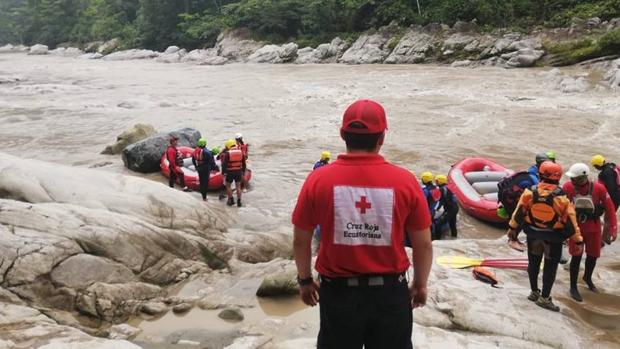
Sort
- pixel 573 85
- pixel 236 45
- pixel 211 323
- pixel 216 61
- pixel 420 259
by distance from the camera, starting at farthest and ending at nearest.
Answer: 1. pixel 236 45
2. pixel 216 61
3. pixel 573 85
4. pixel 211 323
5. pixel 420 259

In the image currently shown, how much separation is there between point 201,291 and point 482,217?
5642mm

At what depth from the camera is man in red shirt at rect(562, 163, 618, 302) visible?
4.70 meters

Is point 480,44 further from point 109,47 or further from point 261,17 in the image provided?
point 109,47

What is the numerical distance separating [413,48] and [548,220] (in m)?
28.8

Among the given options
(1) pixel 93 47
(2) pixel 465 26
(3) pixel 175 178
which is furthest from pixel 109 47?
(3) pixel 175 178

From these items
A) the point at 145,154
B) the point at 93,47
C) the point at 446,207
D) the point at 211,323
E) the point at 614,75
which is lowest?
the point at 446,207

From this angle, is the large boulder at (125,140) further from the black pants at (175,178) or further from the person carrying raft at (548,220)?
the person carrying raft at (548,220)

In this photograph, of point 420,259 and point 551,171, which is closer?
point 420,259

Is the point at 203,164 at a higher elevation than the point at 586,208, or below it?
below

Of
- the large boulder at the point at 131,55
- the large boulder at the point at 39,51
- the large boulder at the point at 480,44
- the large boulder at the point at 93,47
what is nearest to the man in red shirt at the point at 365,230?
A: the large boulder at the point at 480,44

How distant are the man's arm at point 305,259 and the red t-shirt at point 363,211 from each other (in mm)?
85

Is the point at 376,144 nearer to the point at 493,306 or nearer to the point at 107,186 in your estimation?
the point at 493,306

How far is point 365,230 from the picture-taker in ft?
7.32

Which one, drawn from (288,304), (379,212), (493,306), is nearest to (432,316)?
(493,306)
